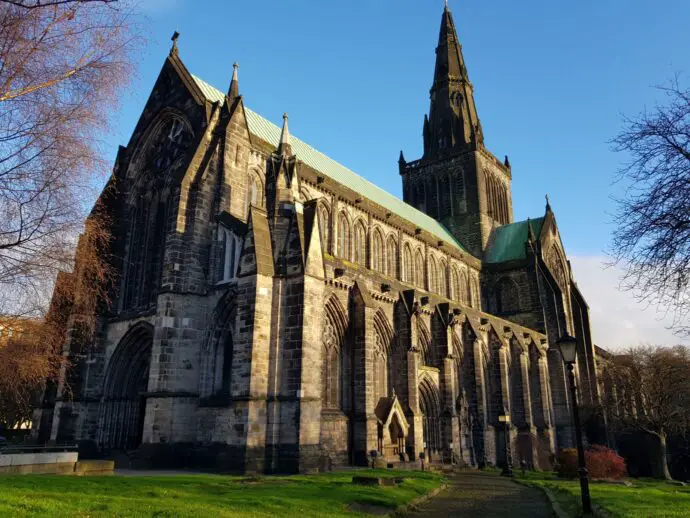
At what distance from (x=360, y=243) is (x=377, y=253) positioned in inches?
79.3

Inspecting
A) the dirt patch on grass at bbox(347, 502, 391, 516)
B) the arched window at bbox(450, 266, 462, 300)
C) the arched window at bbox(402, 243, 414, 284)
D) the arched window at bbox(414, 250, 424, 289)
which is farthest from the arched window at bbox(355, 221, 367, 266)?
the dirt patch on grass at bbox(347, 502, 391, 516)

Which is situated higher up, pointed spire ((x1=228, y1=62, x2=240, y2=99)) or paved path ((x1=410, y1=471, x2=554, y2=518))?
pointed spire ((x1=228, y1=62, x2=240, y2=99))

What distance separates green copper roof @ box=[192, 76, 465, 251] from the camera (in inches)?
1215

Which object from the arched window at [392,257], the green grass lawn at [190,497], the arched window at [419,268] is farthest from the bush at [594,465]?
the arched window at [419,268]

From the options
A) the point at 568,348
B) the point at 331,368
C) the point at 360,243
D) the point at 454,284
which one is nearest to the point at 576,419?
the point at 568,348

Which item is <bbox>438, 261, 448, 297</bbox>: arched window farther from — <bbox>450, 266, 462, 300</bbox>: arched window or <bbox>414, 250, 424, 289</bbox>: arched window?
<bbox>414, 250, 424, 289</bbox>: arched window

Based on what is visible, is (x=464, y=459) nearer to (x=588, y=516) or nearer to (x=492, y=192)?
(x=588, y=516)

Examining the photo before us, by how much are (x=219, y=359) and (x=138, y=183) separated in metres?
11.7

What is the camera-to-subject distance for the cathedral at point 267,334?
20.0m

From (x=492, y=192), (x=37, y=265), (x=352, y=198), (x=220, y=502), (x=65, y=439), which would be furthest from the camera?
(x=492, y=192)

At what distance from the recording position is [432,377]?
98.2ft

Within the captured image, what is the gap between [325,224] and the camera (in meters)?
32.0

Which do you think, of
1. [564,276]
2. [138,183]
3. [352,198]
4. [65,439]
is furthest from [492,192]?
[65,439]

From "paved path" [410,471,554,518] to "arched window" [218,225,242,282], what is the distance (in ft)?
38.8
